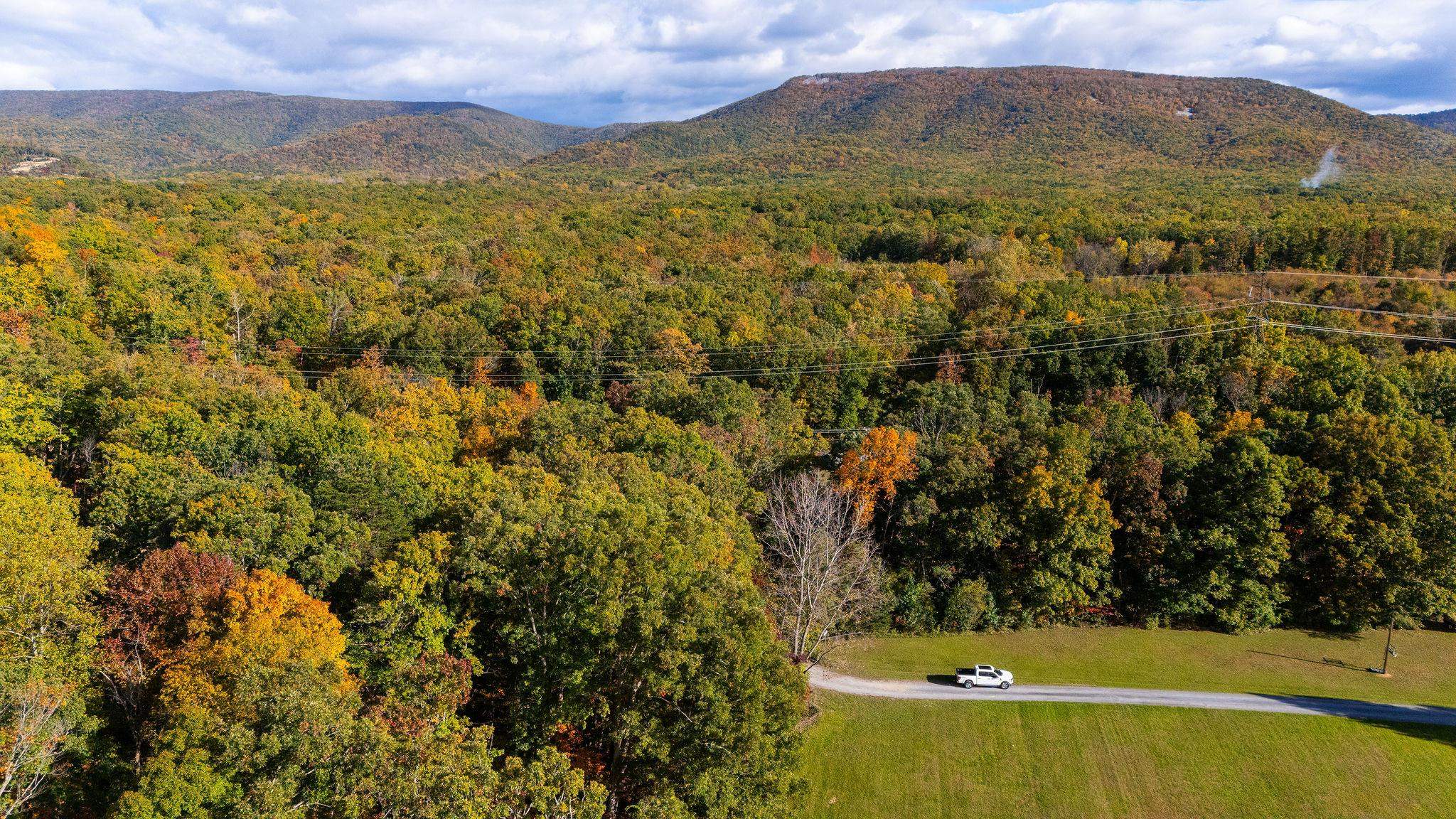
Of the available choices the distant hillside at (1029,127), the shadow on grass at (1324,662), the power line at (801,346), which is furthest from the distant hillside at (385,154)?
the shadow on grass at (1324,662)

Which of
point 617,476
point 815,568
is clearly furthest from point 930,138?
point 617,476

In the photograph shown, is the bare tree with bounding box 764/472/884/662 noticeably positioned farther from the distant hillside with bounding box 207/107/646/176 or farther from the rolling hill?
the distant hillside with bounding box 207/107/646/176

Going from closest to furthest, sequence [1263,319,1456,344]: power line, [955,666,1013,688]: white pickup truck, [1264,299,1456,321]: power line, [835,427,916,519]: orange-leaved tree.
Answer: [955,666,1013,688]: white pickup truck → [835,427,916,519]: orange-leaved tree → [1263,319,1456,344]: power line → [1264,299,1456,321]: power line

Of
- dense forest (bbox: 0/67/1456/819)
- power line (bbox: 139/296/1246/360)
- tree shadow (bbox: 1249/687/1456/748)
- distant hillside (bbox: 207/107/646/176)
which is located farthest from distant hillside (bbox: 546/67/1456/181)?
tree shadow (bbox: 1249/687/1456/748)

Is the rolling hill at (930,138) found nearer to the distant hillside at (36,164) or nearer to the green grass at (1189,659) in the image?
the distant hillside at (36,164)

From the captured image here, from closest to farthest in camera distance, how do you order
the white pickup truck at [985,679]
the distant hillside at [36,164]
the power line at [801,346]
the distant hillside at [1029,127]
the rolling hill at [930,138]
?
1. the white pickup truck at [985,679]
2. the power line at [801,346]
3. the distant hillside at [36,164]
4. the distant hillside at [1029,127]
5. the rolling hill at [930,138]

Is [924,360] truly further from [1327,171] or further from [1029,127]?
[1029,127]
